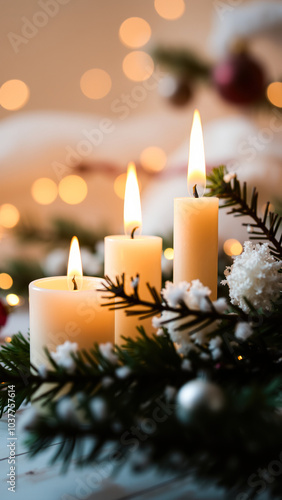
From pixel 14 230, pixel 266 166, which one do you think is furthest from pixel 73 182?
pixel 266 166

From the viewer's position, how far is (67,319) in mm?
460

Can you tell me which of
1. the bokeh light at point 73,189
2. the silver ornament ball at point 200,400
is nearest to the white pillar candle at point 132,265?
the silver ornament ball at point 200,400

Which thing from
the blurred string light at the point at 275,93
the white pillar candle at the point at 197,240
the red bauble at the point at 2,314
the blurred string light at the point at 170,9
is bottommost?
the red bauble at the point at 2,314

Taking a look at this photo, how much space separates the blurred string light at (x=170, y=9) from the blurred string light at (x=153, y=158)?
292 mm

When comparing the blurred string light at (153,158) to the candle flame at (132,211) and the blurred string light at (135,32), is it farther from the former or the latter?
the candle flame at (132,211)

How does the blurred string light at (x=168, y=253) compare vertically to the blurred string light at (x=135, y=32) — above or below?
below

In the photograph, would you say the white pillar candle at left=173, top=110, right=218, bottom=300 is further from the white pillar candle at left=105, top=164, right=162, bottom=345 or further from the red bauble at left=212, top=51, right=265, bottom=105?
the red bauble at left=212, top=51, right=265, bottom=105

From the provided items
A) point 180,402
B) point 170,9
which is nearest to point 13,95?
point 170,9

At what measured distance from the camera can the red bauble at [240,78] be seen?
967 millimetres

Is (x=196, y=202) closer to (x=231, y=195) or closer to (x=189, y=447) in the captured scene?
(x=231, y=195)

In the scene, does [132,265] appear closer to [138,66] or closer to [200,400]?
[200,400]

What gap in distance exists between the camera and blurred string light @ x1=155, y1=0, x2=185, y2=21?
3.63 feet

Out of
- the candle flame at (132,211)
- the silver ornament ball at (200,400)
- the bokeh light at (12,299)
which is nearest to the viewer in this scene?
the silver ornament ball at (200,400)

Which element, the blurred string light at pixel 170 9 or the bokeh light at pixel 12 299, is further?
the blurred string light at pixel 170 9
